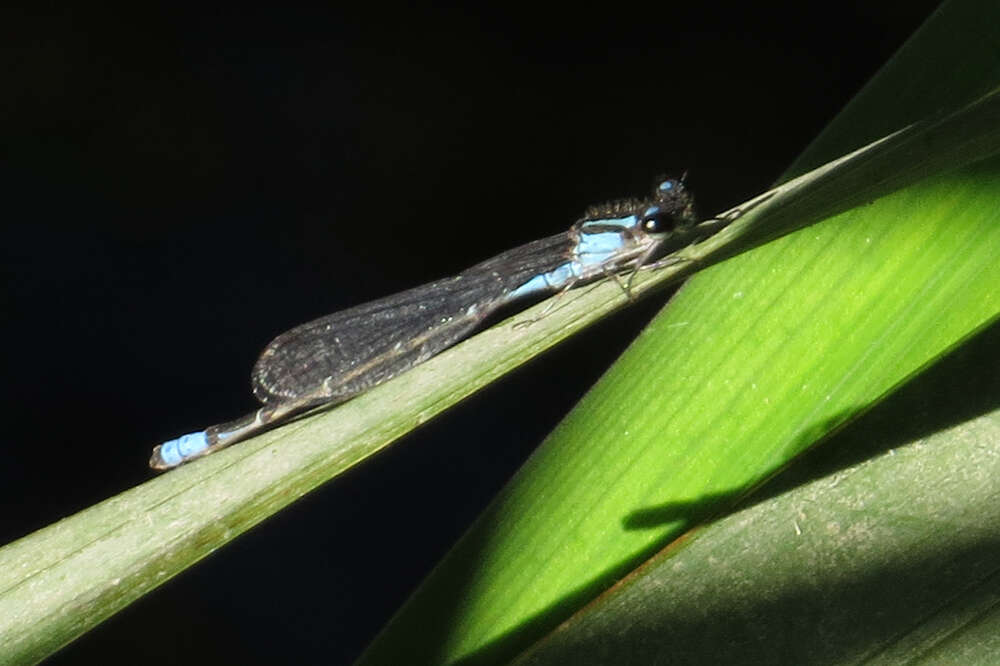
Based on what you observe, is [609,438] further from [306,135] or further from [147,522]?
[306,135]

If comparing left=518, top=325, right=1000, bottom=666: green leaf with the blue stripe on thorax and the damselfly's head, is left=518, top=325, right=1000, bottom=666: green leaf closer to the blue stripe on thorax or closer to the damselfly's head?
the damselfly's head

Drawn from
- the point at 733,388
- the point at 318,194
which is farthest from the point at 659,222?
the point at 318,194

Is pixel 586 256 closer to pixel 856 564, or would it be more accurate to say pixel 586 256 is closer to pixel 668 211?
pixel 668 211

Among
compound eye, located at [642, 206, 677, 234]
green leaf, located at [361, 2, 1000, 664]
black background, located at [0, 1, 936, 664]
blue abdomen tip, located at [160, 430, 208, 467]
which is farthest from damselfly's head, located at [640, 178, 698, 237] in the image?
black background, located at [0, 1, 936, 664]

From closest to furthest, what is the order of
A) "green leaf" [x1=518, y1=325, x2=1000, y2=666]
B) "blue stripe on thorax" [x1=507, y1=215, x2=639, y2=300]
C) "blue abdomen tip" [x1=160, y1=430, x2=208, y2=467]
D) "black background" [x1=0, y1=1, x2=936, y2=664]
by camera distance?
1. "green leaf" [x1=518, y1=325, x2=1000, y2=666]
2. "blue abdomen tip" [x1=160, y1=430, x2=208, y2=467]
3. "blue stripe on thorax" [x1=507, y1=215, x2=639, y2=300]
4. "black background" [x1=0, y1=1, x2=936, y2=664]

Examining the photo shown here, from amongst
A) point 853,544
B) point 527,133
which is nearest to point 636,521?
point 853,544

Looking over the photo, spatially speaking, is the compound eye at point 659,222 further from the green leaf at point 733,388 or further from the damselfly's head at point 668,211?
the green leaf at point 733,388

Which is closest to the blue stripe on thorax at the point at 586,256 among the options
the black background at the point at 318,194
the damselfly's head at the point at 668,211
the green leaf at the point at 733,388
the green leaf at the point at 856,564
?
the damselfly's head at the point at 668,211
